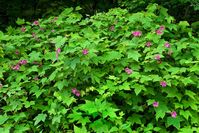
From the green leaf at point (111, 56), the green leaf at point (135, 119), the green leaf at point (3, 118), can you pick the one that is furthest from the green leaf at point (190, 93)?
the green leaf at point (3, 118)

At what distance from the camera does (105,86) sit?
3.73 metres

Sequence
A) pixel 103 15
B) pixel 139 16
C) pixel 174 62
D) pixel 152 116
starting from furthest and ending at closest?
pixel 103 15 → pixel 139 16 → pixel 174 62 → pixel 152 116

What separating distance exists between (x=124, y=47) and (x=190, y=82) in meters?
0.91

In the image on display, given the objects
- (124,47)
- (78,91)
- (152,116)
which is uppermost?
(124,47)

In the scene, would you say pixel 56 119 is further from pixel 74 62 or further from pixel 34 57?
pixel 34 57

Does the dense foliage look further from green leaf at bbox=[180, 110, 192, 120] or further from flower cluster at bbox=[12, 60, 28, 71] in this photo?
green leaf at bbox=[180, 110, 192, 120]

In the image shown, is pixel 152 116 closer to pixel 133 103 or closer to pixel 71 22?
pixel 133 103

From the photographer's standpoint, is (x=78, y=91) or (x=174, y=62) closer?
(x=78, y=91)

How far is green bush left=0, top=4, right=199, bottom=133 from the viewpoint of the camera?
368 cm

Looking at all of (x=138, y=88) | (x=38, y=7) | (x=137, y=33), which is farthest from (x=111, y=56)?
(x=38, y=7)

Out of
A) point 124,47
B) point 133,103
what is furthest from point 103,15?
point 133,103

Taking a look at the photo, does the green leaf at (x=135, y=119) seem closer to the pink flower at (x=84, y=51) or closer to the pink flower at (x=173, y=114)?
the pink flower at (x=173, y=114)

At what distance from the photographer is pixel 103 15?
4965 mm

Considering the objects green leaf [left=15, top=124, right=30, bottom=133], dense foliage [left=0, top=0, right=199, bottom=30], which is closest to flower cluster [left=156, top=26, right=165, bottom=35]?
green leaf [left=15, top=124, right=30, bottom=133]
